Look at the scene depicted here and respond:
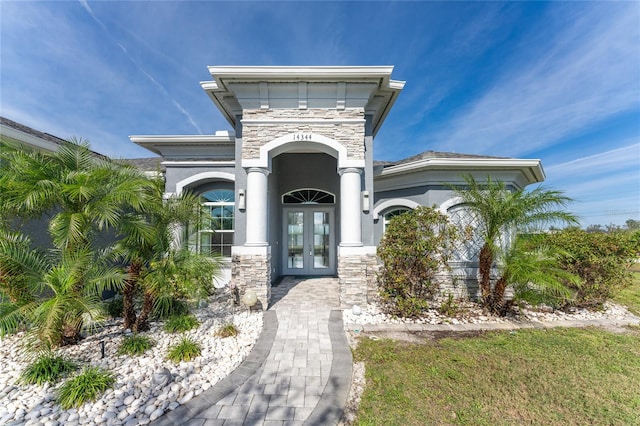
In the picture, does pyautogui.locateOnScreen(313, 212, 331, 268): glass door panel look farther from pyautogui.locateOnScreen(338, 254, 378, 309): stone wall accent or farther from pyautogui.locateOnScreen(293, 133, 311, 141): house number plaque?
pyautogui.locateOnScreen(293, 133, 311, 141): house number plaque

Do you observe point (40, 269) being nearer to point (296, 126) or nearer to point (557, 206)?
point (296, 126)

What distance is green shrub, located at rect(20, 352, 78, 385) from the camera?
11.1 feet

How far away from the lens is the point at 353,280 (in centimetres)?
653

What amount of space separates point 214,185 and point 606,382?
10.3 meters

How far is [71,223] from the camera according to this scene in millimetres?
4000

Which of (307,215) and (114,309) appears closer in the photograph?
(114,309)

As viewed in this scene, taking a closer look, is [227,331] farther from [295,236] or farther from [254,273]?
[295,236]

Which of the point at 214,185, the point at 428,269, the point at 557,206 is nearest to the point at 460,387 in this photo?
the point at 428,269

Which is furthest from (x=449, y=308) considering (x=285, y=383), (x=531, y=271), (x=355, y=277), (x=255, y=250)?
(x=255, y=250)

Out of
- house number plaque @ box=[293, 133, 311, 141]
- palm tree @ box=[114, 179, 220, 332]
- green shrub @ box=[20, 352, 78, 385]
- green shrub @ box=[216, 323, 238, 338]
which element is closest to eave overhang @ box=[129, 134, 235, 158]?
house number plaque @ box=[293, 133, 311, 141]

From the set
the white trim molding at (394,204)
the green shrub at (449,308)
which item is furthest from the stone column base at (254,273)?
the white trim molding at (394,204)

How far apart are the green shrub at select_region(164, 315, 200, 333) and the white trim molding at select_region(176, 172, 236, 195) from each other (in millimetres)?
4866

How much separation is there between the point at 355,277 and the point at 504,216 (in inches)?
151

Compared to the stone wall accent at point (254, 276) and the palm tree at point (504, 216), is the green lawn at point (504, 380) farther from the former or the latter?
the stone wall accent at point (254, 276)
